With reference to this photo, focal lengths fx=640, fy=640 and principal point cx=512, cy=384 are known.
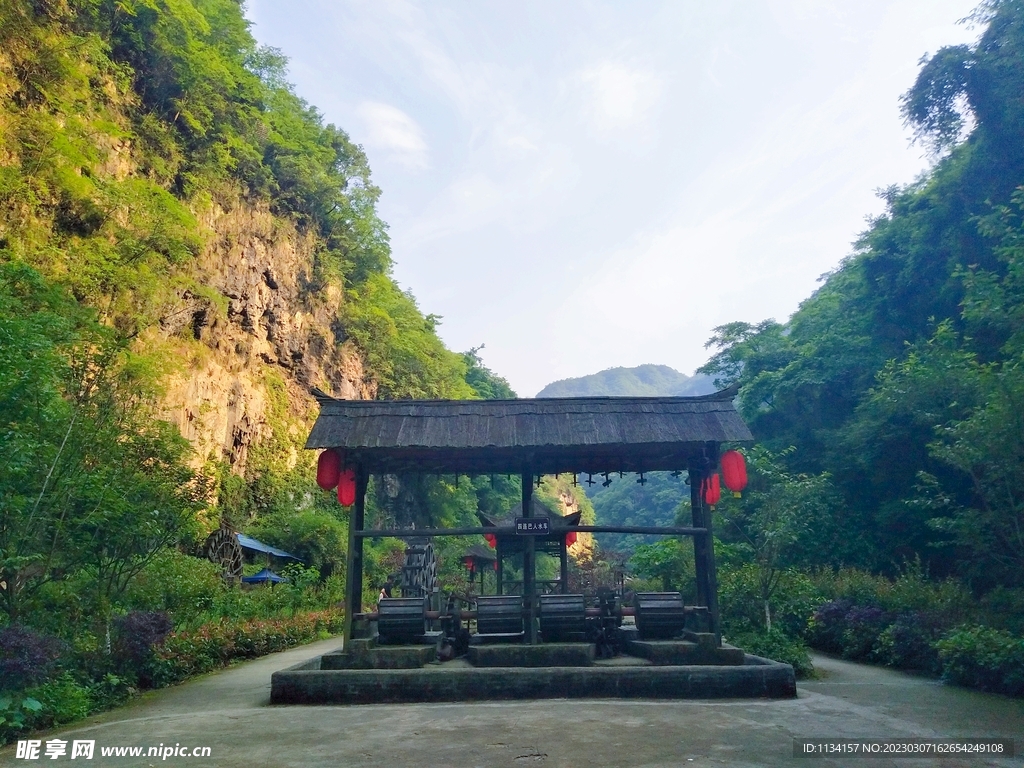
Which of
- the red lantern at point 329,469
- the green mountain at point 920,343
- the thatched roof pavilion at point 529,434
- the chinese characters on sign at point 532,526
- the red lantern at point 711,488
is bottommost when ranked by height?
the chinese characters on sign at point 532,526

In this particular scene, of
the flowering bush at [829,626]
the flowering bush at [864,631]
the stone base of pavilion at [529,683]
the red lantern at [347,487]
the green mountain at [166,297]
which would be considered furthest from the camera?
the flowering bush at [829,626]

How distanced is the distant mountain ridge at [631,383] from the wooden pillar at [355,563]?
120953 millimetres

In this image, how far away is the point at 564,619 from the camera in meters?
8.17

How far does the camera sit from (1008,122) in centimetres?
1775

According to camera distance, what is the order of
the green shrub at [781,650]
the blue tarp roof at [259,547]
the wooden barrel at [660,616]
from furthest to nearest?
the blue tarp roof at [259,547], the green shrub at [781,650], the wooden barrel at [660,616]

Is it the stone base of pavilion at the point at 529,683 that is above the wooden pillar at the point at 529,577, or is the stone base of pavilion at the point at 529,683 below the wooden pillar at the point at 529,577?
below

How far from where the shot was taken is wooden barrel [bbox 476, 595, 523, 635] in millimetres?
8312

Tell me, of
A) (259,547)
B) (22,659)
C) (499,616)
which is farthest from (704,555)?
(259,547)

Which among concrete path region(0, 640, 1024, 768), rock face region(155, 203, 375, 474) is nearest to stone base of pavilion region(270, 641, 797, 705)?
concrete path region(0, 640, 1024, 768)

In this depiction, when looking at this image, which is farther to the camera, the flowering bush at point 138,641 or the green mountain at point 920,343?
the green mountain at point 920,343

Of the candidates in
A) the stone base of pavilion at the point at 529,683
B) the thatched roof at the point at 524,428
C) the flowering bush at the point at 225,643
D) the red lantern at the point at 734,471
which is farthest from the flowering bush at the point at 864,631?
the flowering bush at the point at 225,643

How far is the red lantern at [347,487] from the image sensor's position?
8.79m

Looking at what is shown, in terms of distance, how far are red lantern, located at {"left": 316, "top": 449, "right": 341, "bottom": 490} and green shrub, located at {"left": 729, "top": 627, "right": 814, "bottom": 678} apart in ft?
21.4

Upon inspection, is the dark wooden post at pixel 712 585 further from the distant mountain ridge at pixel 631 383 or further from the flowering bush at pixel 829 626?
the distant mountain ridge at pixel 631 383
